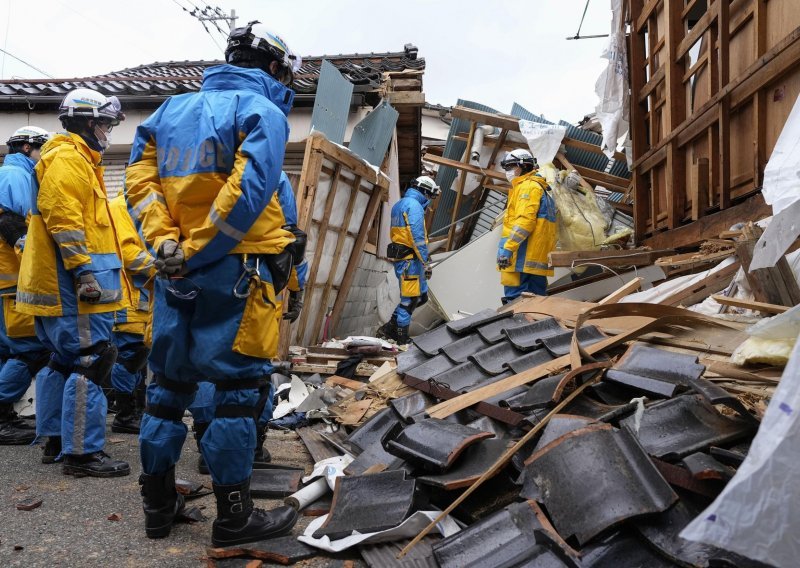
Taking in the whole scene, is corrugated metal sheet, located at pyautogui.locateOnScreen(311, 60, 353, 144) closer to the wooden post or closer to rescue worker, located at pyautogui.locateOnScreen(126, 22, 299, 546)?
the wooden post

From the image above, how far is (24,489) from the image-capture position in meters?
2.98

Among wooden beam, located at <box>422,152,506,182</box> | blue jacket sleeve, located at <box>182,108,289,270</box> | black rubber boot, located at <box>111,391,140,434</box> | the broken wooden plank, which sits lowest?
black rubber boot, located at <box>111,391,140,434</box>

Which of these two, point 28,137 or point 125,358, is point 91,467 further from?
point 28,137

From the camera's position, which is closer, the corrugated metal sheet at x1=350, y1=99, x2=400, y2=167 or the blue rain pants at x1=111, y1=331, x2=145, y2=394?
the blue rain pants at x1=111, y1=331, x2=145, y2=394

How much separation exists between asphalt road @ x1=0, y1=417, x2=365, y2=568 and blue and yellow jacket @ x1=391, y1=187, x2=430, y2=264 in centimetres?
475

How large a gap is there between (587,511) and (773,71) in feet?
11.0

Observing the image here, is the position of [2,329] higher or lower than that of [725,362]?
lower

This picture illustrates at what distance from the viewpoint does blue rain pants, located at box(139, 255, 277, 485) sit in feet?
7.29

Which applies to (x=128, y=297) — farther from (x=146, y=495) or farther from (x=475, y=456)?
(x=475, y=456)

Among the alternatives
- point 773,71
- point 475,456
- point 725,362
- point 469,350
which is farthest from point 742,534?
point 773,71

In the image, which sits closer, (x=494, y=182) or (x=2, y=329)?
(x=2, y=329)

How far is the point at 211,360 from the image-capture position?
7.28 ft

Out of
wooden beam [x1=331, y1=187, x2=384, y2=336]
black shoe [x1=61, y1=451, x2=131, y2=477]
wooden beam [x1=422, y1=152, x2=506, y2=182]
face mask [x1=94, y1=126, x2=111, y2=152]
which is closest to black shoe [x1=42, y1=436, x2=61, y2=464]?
black shoe [x1=61, y1=451, x2=131, y2=477]

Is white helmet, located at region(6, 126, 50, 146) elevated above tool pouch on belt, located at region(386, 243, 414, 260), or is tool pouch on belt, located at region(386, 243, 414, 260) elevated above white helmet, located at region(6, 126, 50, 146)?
tool pouch on belt, located at region(386, 243, 414, 260)
